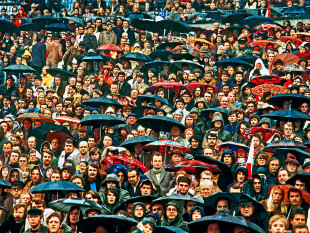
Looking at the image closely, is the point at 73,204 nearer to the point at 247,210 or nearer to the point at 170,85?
the point at 247,210

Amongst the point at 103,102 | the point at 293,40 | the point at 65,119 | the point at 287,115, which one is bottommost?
the point at 65,119

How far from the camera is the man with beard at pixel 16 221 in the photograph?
45.7 feet

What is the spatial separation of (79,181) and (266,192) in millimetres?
3364

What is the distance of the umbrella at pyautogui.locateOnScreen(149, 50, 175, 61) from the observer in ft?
78.6

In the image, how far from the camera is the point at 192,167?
49.2 feet

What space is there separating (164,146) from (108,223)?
4.44 meters

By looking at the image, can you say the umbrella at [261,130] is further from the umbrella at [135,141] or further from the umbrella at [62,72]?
the umbrella at [62,72]

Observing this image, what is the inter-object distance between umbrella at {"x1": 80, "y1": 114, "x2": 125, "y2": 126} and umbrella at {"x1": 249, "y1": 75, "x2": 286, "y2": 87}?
390 cm

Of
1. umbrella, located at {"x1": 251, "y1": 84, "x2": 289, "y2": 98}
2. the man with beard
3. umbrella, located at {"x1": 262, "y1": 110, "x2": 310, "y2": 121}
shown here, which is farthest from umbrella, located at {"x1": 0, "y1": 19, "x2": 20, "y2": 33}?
the man with beard

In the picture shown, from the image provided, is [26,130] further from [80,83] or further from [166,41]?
[166,41]

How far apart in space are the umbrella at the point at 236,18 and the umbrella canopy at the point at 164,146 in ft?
38.1

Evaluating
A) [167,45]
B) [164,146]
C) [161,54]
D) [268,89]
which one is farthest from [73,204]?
[167,45]

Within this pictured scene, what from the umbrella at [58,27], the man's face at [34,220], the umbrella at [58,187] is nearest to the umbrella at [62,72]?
the umbrella at [58,27]

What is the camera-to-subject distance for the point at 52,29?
28438mm
